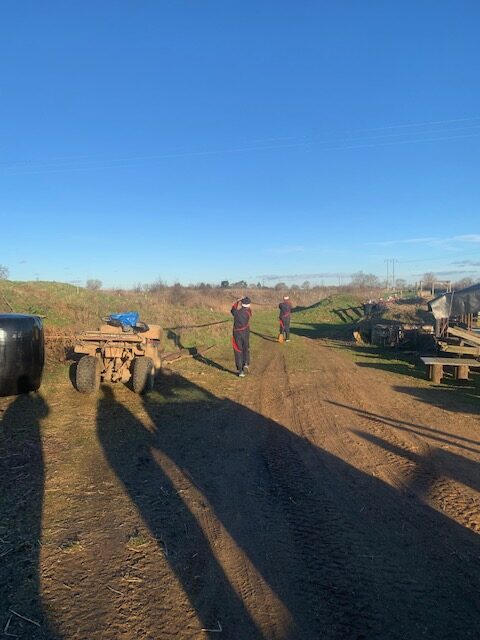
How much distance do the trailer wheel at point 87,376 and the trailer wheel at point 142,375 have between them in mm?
698

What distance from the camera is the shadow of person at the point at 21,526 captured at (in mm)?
2953

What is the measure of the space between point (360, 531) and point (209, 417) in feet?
13.6

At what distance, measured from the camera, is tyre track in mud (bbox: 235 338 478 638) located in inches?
119

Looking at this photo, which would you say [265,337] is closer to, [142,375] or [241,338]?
[241,338]

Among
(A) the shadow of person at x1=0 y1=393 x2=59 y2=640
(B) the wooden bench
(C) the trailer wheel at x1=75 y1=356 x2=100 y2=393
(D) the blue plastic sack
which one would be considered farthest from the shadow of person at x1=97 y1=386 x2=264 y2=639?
(B) the wooden bench

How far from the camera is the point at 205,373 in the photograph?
12.1 meters

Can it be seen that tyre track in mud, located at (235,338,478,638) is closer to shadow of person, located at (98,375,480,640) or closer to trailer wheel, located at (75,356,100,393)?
shadow of person, located at (98,375,480,640)

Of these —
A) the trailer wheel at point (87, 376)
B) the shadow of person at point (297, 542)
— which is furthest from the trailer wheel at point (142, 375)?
the shadow of person at point (297, 542)

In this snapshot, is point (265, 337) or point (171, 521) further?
point (265, 337)

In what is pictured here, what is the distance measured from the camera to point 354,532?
160 inches

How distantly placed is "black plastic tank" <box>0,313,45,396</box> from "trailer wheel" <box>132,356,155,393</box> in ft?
5.64

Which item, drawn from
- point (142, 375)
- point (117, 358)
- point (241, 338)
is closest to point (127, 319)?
point (117, 358)

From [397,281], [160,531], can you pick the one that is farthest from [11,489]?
[397,281]

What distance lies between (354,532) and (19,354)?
6397mm
